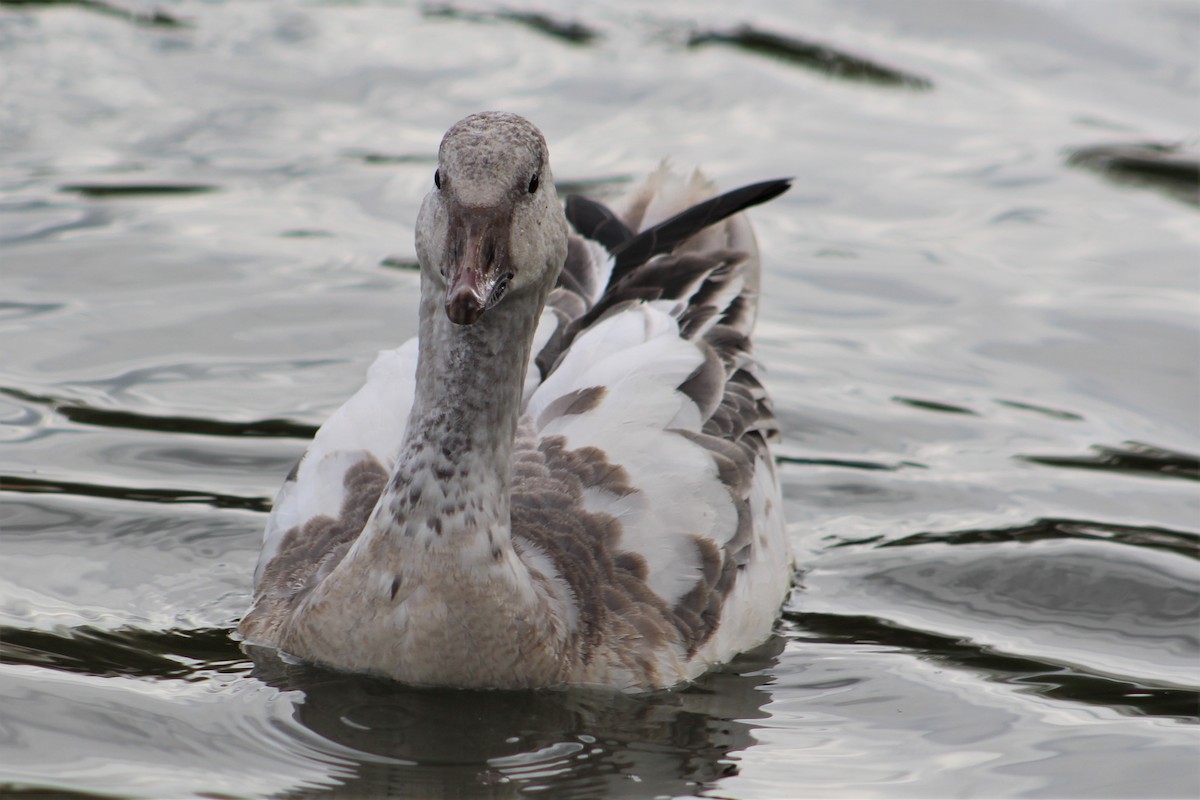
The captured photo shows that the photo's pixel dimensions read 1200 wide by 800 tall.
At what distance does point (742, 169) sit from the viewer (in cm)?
1353

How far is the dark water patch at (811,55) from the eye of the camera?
52.1 feet

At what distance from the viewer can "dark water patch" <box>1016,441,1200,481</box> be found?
30.0 ft

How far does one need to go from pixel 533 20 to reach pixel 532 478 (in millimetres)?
10583

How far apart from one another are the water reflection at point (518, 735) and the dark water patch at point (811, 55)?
1038 cm

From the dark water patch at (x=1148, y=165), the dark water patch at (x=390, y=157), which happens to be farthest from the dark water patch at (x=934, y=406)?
the dark water patch at (x=390, y=157)

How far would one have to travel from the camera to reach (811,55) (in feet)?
53.1

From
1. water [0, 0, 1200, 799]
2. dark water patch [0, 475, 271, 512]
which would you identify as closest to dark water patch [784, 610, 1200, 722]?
water [0, 0, 1200, 799]

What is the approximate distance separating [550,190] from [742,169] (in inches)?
302

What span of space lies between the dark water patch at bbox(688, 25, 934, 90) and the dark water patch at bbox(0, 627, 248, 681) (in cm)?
1064

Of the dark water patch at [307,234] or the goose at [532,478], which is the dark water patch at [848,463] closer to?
the goose at [532,478]

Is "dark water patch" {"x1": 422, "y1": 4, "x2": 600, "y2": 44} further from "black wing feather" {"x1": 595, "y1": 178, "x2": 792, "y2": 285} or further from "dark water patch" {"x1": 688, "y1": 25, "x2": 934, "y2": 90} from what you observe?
"black wing feather" {"x1": 595, "y1": 178, "x2": 792, "y2": 285}

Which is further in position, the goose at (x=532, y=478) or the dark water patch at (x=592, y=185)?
the dark water patch at (x=592, y=185)

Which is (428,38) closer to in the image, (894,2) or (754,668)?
(894,2)

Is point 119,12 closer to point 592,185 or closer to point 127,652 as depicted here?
point 592,185
